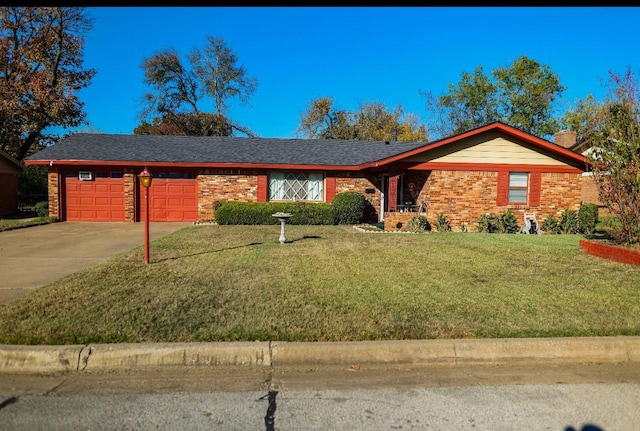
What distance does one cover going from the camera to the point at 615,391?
141 inches

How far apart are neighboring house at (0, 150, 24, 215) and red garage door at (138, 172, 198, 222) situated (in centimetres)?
948

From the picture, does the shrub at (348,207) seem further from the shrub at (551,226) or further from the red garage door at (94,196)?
the red garage door at (94,196)

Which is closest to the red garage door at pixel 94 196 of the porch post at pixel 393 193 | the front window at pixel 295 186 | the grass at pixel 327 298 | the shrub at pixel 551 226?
the front window at pixel 295 186

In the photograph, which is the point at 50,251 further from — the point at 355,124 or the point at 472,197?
the point at 355,124

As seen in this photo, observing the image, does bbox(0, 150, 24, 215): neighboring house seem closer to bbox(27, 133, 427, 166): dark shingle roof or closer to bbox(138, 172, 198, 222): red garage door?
bbox(27, 133, 427, 166): dark shingle roof

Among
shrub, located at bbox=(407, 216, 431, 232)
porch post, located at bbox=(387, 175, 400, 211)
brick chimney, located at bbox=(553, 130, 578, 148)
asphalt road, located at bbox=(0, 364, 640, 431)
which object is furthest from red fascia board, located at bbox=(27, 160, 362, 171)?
asphalt road, located at bbox=(0, 364, 640, 431)

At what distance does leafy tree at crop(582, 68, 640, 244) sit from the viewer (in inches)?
338

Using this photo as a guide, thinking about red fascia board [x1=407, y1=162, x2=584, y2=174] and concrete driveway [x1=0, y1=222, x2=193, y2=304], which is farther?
red fascia board [x1=407, y1=162, x2=584, y2=174]

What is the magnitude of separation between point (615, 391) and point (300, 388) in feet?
8.37

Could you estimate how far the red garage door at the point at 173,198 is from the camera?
18.6m

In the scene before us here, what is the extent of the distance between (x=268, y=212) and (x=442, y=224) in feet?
21.1

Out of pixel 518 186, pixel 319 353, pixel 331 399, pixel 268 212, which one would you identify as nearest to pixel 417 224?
pixel 518 186

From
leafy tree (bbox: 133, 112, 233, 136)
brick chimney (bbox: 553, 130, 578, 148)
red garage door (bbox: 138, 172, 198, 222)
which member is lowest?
red garage door (bbox: 138, 172, 198, 222)

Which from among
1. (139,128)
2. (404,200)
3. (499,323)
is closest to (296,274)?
(499,323)
